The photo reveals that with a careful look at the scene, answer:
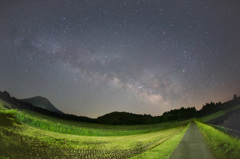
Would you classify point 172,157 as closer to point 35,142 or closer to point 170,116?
point 35,142

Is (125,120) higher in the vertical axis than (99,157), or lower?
lower

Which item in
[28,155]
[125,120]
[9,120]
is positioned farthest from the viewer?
[125,120]

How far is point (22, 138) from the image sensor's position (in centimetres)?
469

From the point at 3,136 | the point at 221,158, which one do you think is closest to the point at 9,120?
the point at 3,136

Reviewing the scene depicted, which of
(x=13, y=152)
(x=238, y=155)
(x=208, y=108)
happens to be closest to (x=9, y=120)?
(x=13, y=152)

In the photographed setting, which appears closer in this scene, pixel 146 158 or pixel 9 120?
pixel 9 120

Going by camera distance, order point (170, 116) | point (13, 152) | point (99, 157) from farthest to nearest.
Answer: point (170, 116) < point (99, 157) < point (13, 152)

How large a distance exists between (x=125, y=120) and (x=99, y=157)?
122743 millimetres

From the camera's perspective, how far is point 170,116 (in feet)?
Result: 543

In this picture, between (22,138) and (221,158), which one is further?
(221,158)

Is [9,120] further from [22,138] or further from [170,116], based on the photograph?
[170,116]

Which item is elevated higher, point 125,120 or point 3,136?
point 3,136

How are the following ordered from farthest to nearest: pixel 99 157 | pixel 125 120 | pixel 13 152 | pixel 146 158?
pixel 125 120, pixel 146 158, pixel 99 157, pixel 13 152

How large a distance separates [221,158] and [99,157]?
6.12 m
